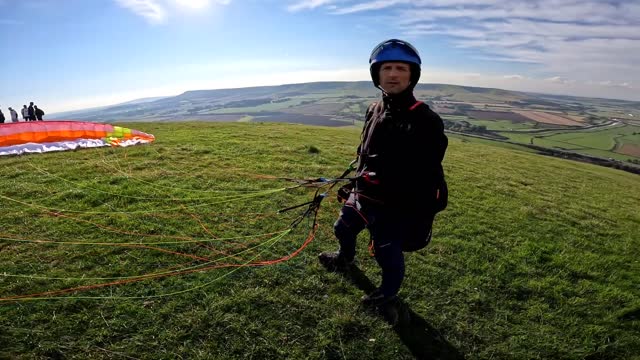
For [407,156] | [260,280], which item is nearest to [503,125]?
[407,156]

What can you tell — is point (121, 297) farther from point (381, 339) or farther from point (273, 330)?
point (381, 339)

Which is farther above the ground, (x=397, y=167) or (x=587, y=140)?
(x=397, y=167)

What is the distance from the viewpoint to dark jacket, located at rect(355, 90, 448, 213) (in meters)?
4.19

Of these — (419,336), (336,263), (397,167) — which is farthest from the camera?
(336,263)

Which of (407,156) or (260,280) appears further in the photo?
(260,280)

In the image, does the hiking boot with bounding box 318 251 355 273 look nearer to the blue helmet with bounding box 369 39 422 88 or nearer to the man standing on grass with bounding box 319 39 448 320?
the man standing on grass with bounding box 319 39 448 320

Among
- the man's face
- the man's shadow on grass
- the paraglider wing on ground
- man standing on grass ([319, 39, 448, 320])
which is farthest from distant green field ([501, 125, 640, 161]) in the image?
the man's face

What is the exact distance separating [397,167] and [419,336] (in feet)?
7.59

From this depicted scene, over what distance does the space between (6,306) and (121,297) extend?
4.37 feet

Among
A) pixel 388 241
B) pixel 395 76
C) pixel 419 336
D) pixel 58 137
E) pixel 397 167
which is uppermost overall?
pixel 395 76

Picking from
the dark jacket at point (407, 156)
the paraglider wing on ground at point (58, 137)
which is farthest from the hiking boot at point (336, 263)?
the paraglider wing on ground at point (58, 137)

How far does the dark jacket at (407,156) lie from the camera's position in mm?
4191

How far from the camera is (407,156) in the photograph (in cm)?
428

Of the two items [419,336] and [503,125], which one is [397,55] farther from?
[503,125]
